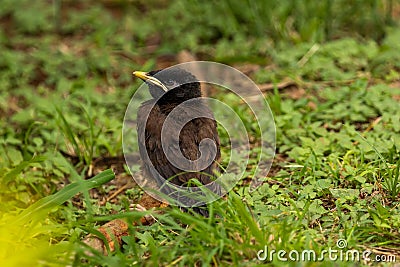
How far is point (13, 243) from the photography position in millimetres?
3670

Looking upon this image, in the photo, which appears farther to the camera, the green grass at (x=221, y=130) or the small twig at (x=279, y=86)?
the small twig at (x=279, y=86)

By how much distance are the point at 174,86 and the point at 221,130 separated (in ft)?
3.54

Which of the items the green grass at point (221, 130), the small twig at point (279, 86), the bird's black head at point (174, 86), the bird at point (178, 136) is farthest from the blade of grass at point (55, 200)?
the small twig at point (279, 86)

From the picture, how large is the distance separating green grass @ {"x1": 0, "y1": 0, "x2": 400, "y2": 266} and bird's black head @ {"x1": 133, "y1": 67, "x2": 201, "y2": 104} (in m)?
0.69

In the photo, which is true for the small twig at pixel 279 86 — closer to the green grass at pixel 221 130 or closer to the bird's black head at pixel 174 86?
the green grass at pixel 221 130

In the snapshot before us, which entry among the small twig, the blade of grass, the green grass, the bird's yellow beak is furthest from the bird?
the small twig

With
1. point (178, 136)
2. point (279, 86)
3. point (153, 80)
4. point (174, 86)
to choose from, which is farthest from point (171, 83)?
point (279, 86)

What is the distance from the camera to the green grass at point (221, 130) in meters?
3.70

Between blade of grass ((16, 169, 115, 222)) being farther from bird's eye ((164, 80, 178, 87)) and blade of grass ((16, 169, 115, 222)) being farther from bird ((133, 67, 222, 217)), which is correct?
bird's eye ((164, 80, 178, 87))

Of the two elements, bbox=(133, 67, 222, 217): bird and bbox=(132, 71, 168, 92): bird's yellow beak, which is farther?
bbox=(132, 71, 168, 92): bird's yellow beak

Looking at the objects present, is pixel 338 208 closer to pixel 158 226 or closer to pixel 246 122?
pixel 158 226

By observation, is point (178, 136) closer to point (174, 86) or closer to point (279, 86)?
point (174, 86)

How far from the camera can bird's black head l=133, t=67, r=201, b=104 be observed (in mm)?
4328

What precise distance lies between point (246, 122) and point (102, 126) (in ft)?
3.71
